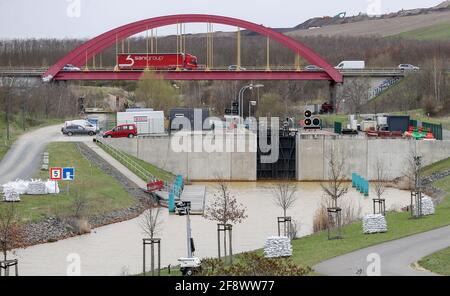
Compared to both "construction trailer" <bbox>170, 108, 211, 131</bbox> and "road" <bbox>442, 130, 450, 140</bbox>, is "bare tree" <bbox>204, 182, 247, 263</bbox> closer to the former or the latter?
"construction trailer" <bbox>170, 108, 211, 131</bbox>

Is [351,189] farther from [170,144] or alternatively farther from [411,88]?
[411,88]

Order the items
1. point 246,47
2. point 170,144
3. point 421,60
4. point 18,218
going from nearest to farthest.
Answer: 1. point 18,218
2. point 170,144
3. point 421,60
4. point 246,47

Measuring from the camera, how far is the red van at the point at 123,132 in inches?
2458

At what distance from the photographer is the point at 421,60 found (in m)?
123

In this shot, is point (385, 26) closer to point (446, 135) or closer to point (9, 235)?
point (446, 135)

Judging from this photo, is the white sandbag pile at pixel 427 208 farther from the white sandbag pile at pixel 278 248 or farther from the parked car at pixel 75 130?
the parked car at pixel 75 130

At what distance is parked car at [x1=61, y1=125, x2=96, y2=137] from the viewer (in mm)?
63656

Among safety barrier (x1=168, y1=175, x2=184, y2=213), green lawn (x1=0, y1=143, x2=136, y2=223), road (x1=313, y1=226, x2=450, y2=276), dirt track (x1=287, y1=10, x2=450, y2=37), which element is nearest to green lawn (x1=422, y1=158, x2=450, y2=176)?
safety barrier (x1=168, y1=175, x2=184, y2=213)

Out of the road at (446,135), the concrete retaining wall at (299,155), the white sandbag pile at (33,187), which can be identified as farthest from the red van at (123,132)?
the white sandbag pile at (33,187)

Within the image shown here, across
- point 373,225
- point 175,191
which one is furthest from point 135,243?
point 175,191

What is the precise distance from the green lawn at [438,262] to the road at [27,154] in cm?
2359

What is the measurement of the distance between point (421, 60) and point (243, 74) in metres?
43.3
